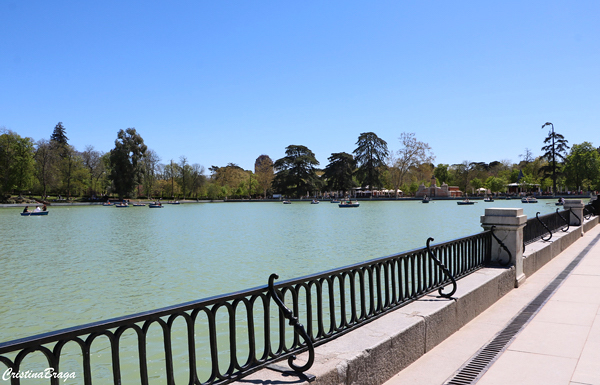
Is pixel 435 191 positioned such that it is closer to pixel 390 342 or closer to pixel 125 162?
pixel 125 162

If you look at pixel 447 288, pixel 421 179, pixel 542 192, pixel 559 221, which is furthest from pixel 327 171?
pixel 447 288

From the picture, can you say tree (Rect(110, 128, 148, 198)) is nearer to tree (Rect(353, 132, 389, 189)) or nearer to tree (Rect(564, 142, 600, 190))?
tree (Rect(353, 132, 389, 189))

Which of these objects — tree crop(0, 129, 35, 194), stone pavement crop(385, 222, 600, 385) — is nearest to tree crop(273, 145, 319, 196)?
tree crop(0, 129, 35, 194)

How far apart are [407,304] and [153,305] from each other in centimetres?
924

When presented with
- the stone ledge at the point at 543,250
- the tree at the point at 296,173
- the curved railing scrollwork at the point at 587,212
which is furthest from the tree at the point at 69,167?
the stone ledge at the point at 543,250

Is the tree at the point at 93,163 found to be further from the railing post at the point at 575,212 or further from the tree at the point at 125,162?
the railing post at the point at 575,212

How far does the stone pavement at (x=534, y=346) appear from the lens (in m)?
3.79

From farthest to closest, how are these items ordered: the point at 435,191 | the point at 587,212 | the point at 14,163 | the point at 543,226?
the point at 435,191 → the point at 14,163 → the point at 587,212 → the point at 543,226

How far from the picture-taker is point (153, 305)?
11.9m

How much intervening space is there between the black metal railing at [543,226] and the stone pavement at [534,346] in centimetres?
266

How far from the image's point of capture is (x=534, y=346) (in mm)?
4504

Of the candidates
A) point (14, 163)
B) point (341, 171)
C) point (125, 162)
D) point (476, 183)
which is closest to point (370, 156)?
point (341, 171)

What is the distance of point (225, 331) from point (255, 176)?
121527mm

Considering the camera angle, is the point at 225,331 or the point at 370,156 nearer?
the point at 225,331
